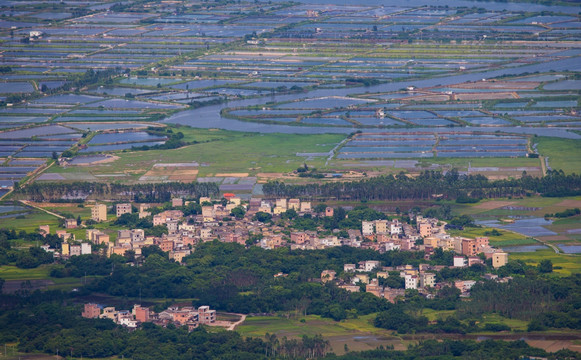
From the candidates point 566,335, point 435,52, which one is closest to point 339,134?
point 435,52

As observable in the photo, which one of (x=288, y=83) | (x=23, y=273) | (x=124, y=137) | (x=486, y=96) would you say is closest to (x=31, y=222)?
(x=23, y=273)

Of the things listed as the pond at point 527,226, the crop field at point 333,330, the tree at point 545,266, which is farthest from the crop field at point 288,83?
the crop field at point 333,330

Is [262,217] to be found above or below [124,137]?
above

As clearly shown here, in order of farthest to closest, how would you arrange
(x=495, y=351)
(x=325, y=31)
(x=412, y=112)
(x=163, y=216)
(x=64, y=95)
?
(x=325, y=31) → (x=64, y=95) → (x=412, y=112) → (x=163, y=216) → (x=495, y=351)

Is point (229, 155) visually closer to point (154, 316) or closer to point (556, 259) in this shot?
point (556, 259)

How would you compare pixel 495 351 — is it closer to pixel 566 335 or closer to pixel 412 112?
pixel 566 335

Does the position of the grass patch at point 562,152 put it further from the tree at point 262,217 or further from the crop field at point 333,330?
the crop field at point 333,330
